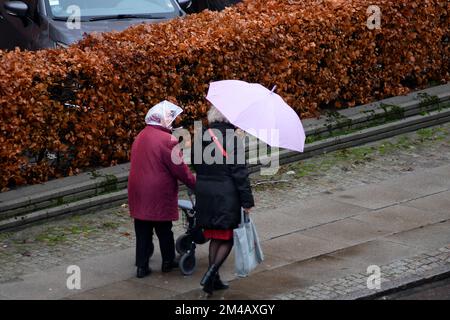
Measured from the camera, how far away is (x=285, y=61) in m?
14.5

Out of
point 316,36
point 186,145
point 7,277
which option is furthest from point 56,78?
point 316,36

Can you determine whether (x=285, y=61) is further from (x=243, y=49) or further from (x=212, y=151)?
(x=212, y=151)

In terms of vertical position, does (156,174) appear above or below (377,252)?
above

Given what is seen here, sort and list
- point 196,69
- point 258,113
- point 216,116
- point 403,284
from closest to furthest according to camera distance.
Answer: point 258,113
point 216,116
point 403,284
point 196,69

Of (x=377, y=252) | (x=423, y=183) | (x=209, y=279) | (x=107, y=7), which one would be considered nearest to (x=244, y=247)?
(x=209, y=279)

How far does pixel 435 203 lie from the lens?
12.6 metres

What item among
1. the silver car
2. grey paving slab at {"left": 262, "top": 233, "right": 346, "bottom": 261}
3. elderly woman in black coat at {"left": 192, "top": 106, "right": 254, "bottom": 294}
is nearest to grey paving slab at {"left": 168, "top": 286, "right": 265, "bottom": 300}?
elderly woman in black coat at {"left": 192, "top": 106, "right": 254, "bottom": 294}

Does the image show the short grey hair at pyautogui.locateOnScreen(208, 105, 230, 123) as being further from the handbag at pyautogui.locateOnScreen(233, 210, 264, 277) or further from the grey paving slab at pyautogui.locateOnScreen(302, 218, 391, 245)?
the grey paving slab at pyautogui.locateOnScreen(302, 218, 391, 245)

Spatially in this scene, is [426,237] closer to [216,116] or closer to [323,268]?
[323,268]

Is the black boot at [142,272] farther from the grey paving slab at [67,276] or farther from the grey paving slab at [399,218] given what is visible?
the grey paving slab at [399,218]

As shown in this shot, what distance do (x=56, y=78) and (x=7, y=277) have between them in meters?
2.88

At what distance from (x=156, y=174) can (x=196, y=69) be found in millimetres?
3775

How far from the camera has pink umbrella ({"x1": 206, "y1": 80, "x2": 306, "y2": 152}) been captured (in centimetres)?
958

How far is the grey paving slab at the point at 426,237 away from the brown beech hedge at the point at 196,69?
3.46 metres
